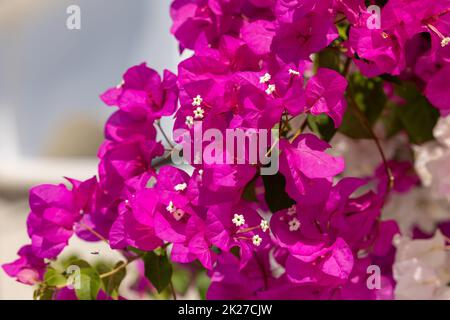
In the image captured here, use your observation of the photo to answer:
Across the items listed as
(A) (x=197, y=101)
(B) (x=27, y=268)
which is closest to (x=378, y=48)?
(A) (x=197, y=101)

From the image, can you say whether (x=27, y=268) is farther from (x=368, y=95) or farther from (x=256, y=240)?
(x=368, y=95)

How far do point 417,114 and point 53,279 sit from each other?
45 cm

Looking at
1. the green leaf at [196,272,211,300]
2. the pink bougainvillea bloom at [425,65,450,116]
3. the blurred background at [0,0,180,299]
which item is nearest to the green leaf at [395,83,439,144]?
the pink bougainvillea bloom at [425,65,450,116]

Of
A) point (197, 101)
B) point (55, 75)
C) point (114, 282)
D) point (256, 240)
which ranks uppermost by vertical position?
point (197, 101)

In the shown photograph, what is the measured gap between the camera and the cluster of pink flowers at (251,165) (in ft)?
1.63

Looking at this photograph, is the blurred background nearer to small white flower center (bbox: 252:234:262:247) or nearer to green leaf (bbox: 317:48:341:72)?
green leaf (bbox: 317:48:341:72)

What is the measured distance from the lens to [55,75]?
113 inches

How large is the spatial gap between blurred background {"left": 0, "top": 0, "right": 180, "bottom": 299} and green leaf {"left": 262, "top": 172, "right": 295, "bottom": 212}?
70.7 inches

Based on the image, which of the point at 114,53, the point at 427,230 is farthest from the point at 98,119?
the point at 427,230

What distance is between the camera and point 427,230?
95cm

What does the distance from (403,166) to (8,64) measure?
2073 mm

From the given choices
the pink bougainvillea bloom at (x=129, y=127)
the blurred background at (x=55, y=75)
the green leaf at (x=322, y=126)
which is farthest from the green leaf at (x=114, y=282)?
the blurred background at (x=55, y=75)

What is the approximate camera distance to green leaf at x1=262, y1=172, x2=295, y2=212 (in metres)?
0.54

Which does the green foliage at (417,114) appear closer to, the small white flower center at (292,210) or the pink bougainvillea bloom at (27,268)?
the small white flower center at (292,210)
